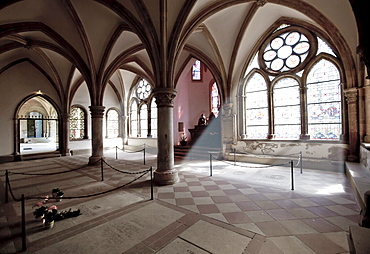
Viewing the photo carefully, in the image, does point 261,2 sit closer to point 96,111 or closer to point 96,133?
point 96,111

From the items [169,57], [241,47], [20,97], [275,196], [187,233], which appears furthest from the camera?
[20,97]

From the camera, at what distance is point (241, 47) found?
8.84m

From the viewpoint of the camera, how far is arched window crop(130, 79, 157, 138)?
48.7 feet

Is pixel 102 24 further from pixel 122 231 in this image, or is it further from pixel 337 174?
pixel 337 174

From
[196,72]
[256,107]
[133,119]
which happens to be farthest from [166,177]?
[133,119]

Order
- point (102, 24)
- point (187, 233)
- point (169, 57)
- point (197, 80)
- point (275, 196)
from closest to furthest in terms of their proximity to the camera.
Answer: point (187, 233), point (275, 196), point (169, 57), point (102, 24), point (197, 80)

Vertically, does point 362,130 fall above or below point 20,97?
below

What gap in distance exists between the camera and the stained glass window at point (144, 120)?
1552cm

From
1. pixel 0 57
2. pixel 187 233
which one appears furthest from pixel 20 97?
pixel 187 233

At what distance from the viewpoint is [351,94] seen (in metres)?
6.16

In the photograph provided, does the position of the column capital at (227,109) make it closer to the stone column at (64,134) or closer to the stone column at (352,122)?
the stone column at (352,122)

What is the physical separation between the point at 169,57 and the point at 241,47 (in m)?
5.01

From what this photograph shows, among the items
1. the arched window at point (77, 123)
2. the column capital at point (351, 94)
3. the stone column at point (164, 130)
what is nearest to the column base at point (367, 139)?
the column capital at point (351, 94)

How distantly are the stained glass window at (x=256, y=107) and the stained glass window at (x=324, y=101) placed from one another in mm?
1956
